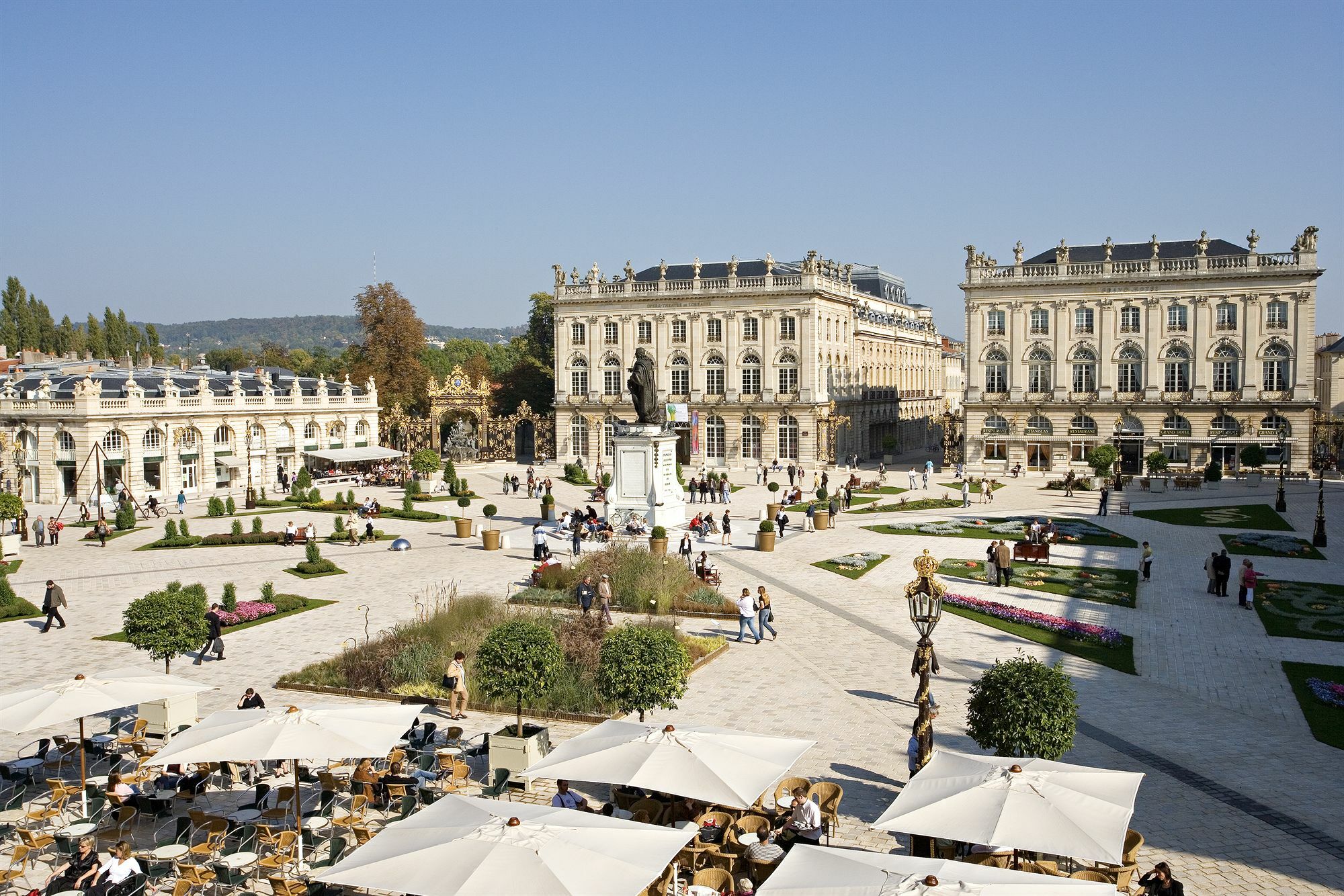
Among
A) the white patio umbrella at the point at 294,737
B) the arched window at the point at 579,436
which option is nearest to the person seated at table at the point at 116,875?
the white patio umbrella at the point at 294,737

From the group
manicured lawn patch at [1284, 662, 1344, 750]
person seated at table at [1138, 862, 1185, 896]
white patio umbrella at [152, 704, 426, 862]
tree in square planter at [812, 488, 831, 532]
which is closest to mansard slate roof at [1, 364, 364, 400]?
tree in square planter at [812, 488, 831, 532]

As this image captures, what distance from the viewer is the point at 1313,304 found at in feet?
205

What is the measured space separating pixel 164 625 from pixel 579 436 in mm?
59304

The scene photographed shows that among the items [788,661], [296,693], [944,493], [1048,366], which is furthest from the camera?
[1048,366]

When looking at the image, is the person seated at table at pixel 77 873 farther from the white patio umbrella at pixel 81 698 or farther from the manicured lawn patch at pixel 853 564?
the manicured lawn patch at pixel 853 564

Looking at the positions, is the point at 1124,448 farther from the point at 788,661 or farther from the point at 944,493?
the point at 788,661

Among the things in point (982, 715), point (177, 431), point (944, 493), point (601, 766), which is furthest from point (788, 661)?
point (177, 431)

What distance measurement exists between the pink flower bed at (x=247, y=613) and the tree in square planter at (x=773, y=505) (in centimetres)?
2008

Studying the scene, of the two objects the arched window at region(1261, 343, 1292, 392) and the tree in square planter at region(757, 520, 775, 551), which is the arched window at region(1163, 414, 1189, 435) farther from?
the tree in square planter at region(757, 520, 775, 551)

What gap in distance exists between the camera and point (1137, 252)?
67625 millimetres

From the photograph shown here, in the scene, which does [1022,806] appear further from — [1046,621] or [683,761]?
[1046,621]

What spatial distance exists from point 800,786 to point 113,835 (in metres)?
8.82

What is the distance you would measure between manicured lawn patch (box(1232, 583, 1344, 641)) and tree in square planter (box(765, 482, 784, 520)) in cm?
1752

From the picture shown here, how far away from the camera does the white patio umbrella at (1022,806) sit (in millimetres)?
11070
